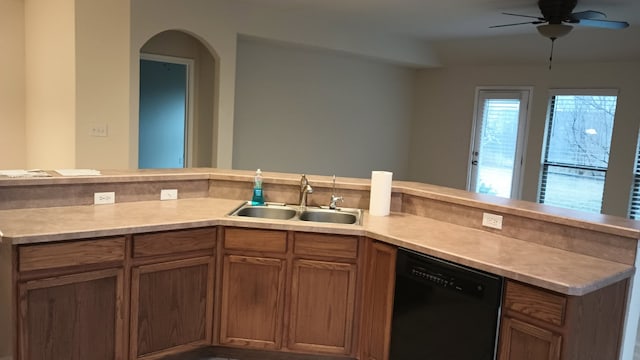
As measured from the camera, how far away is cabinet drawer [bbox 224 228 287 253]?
2756 mm

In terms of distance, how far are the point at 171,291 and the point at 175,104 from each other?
14.3ft

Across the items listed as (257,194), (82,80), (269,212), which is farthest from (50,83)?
(269,212)

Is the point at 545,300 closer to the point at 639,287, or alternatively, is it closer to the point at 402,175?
the point at 639,287

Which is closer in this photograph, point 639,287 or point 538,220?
point 639,287

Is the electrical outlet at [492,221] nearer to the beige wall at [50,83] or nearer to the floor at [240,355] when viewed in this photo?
the floor at [240,355]

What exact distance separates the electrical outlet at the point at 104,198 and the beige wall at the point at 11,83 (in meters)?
3.68

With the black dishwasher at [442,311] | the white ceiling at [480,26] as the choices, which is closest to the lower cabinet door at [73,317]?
the black dishwasher at [442,311]

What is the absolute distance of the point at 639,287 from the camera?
231 cm

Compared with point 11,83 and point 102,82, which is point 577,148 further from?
point 11,83

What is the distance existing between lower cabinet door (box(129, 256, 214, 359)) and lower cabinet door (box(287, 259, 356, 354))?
494 millimetres

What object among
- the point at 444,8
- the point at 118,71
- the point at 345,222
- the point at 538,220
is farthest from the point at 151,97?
the point at 538,220

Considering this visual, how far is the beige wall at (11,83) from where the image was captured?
5.61 meters

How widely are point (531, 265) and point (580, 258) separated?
35cm

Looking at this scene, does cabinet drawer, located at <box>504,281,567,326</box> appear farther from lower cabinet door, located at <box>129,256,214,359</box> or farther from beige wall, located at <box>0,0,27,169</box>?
beige wall, located at <box>0,0,27,169</box>
